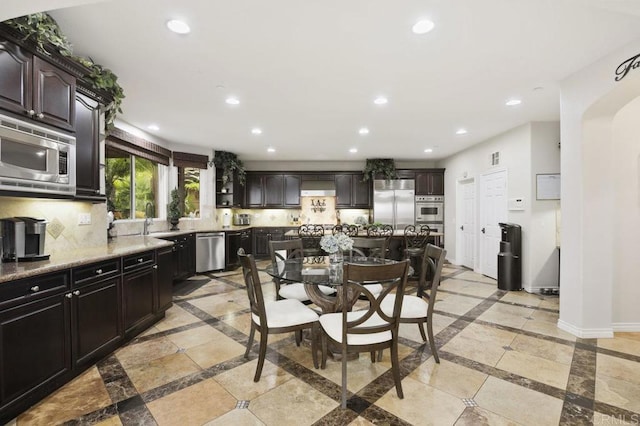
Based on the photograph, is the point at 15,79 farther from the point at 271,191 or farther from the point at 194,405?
the point at 271,191

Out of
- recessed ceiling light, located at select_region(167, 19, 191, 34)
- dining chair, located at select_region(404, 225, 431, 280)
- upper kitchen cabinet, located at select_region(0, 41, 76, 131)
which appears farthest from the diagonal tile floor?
recessed ceiling light, located at select_region(167, 19, 191, 34)

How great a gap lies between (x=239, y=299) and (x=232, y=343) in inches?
57.7

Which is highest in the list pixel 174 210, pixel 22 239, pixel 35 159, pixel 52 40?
pixel 52 40

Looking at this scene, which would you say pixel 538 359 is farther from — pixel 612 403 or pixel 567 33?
pixel 567 33

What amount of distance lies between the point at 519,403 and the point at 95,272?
342 centimetres

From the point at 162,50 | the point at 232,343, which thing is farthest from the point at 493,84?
the point at 232,343

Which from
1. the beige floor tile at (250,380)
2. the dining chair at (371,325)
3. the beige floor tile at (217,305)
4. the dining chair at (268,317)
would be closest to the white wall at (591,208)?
the dining chair at (371,325)

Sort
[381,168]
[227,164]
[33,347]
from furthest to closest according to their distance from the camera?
[381,168] < [227,164] < [33,347]

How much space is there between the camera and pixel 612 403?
1.94 metres

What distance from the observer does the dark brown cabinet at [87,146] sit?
2.63 meters

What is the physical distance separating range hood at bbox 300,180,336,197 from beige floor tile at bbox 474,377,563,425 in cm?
619

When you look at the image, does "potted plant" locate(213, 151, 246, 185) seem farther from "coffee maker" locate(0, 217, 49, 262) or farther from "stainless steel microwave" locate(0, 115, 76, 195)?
"coffee maker" locate(0, 217, 49, 262)

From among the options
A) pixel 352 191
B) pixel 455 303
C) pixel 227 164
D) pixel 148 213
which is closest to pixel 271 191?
pixel 227 164

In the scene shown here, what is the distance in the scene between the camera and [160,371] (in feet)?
7.77
